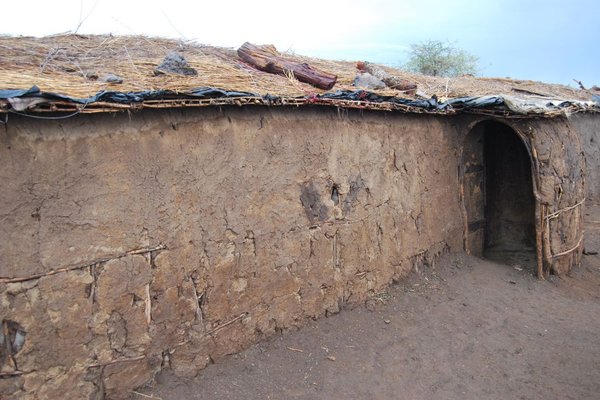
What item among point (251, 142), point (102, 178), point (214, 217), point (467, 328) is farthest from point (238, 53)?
point (467, 328)

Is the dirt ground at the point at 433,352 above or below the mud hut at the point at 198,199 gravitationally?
below

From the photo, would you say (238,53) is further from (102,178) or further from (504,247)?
(504,247)

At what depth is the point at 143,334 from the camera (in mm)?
3719

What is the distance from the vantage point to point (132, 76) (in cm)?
447

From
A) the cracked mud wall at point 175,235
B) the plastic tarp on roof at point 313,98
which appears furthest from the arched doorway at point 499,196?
the cracked mud wall at point 175,235

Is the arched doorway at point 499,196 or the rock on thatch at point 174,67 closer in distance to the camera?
the rock on thatch at point 174,67

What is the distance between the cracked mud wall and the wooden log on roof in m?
0.71

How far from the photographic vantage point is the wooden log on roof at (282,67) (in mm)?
5656

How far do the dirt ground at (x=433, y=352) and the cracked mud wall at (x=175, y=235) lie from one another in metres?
0.20

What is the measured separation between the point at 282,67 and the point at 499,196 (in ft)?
13.3

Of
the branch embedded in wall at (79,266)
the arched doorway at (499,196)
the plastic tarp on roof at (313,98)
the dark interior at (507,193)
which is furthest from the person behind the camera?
the dark interior at (507,193)

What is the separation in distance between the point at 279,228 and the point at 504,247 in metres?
4.55

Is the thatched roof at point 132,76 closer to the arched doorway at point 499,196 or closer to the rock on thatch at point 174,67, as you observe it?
the rock on thatch at point 174,67

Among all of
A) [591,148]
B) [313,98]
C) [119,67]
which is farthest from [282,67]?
[591,148]
